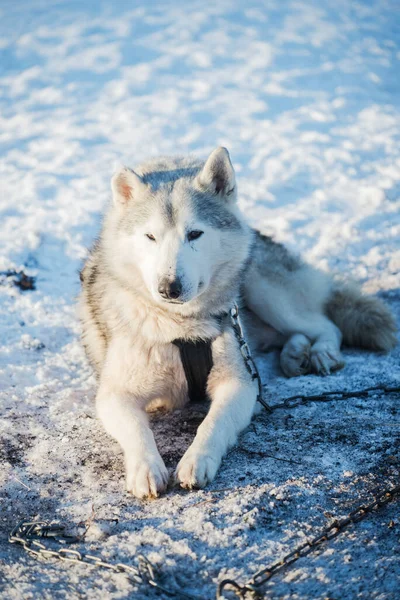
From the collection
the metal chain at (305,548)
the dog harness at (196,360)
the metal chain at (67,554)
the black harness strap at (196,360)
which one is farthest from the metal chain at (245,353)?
the metal chain at (67,554)

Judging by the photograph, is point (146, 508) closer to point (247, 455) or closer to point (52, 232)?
point (247, 455)

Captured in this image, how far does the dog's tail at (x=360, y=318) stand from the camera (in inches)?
177

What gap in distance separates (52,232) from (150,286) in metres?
3.54

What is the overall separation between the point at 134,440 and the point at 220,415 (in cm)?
47

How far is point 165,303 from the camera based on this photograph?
3234 mm

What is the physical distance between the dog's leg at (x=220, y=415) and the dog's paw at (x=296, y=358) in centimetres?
89

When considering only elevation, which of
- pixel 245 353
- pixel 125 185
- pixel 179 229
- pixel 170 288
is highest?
pixel 125 185

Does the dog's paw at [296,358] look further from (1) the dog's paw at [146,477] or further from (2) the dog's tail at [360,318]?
(1) the dog's paw at [146,477]

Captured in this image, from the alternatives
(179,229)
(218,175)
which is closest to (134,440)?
(179,229)

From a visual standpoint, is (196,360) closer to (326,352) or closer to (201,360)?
(201,360)

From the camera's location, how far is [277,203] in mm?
7395

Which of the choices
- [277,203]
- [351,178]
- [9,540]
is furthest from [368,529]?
[351,178]

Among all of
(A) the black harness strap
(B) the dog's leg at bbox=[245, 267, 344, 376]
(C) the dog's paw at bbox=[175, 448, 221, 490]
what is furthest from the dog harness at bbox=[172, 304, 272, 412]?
(B) the dog's leg at bbox=[245, 267, 344, 376]

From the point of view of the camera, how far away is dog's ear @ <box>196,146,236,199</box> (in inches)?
131
